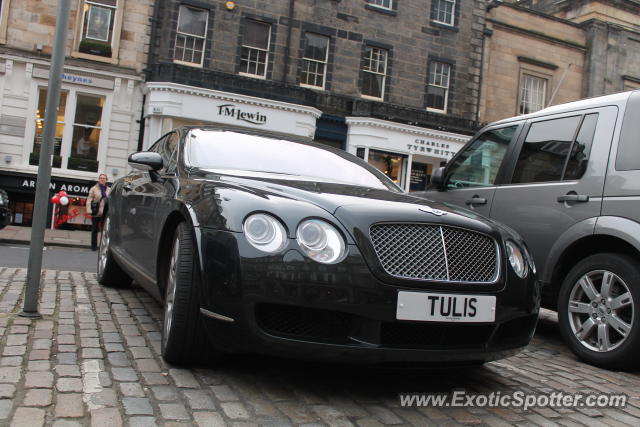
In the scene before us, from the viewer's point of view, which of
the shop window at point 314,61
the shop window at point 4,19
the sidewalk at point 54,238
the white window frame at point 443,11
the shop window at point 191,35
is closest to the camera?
the sidewalk at point 54,238

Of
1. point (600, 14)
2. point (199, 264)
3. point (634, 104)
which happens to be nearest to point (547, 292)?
point (634, 104)

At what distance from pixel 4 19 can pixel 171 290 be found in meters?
16.3

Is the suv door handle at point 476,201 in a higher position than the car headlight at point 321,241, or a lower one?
higher

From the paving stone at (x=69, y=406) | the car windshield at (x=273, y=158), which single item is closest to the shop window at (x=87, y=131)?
the car windshield at (x=273, y=158)

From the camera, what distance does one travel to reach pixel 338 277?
8.32 feet

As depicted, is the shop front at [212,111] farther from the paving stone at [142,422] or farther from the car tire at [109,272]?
the paving stone at [142,422]

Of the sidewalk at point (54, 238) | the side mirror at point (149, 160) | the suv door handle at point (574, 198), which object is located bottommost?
the sidewalk at point (54, 238)

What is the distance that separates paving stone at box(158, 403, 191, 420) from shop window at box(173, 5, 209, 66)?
645 inches

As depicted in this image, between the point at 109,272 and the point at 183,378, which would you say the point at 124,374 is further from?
the point at 109,272

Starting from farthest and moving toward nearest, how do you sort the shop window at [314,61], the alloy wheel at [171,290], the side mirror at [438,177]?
the shop window at [314,61] < the side mirror at [438,177] < the alloy wheel at [171,290]

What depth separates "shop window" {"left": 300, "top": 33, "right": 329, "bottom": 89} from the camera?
19.0 meters

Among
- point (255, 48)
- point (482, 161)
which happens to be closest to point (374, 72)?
point (255, 48)

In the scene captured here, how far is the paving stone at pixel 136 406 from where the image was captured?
2.38 m

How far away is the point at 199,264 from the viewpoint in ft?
9.09
